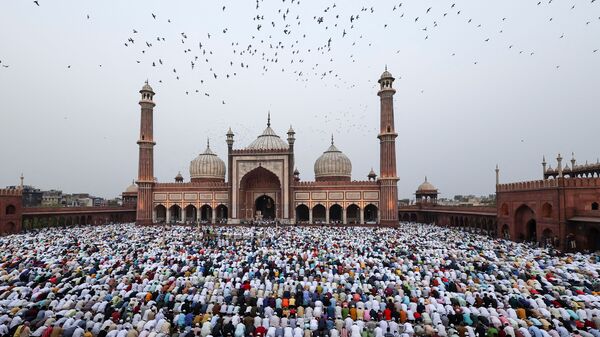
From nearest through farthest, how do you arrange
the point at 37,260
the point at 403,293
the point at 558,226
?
the point at 403,293 → the point at 37,260 → the point at 558,226

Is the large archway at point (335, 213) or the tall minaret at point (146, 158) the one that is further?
the large archway at point (335, 213)

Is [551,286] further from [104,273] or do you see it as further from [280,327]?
[104,273]

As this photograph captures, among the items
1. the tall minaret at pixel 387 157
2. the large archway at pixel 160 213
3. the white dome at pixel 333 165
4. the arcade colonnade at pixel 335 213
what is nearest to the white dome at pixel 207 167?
the large archway at pixel 160 213

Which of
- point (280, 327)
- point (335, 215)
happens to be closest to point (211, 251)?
point (280, 327)

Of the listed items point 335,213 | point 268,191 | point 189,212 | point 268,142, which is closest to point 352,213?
point 335,213

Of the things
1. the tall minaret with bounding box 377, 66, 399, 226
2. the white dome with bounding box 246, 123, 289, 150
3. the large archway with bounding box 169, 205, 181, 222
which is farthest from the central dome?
the tall minaret with bounding box 377, 66, 399, 226

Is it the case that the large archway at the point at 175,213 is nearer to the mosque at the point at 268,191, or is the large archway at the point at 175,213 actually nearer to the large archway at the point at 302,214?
the mosque at the point at 268,191

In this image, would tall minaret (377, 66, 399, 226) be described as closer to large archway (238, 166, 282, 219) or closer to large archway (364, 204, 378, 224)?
large archway (364, 204, 378, 224)
